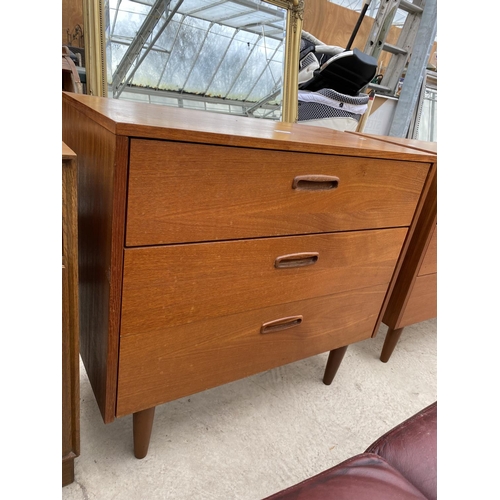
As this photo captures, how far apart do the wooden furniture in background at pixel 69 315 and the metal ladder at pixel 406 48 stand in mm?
1912

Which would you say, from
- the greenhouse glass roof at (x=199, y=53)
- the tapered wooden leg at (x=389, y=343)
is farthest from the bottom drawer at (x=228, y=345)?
the greenhouse glass roof at (x=199, y=53)

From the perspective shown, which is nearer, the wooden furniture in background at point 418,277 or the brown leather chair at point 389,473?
the brown leather chair at point 389,473

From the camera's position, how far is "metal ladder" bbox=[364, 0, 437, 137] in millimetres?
1917

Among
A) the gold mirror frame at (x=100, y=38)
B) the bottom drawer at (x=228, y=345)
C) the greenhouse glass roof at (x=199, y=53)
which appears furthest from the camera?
the greenhouse glass roof at (x=199, y=53)

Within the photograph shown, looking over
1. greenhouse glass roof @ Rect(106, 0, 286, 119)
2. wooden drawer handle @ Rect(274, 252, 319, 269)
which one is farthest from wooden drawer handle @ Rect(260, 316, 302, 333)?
greenhouse glass roof @ Rect(106, 0, 286, 119)

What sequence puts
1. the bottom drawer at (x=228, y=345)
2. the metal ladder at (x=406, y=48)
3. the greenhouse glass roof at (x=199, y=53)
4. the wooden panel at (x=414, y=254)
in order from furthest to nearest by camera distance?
the metal ladder at (x=406, y=48)
the greenhouse glass roof at (x=199, y=53)
the wooden panel at (x=414, y=254)
the bottom drawer at (x=228, y=345)

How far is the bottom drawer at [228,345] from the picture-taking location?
0.65m

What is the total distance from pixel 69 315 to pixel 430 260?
945 millimetres

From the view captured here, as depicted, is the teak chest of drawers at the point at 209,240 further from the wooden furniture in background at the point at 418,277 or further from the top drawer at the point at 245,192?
the wooden furniture in background at the point at 418,277

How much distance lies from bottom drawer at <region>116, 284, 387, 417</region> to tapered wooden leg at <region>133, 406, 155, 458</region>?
5 cm

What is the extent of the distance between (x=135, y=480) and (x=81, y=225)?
1.69 ft

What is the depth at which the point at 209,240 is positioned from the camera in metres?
0.62
